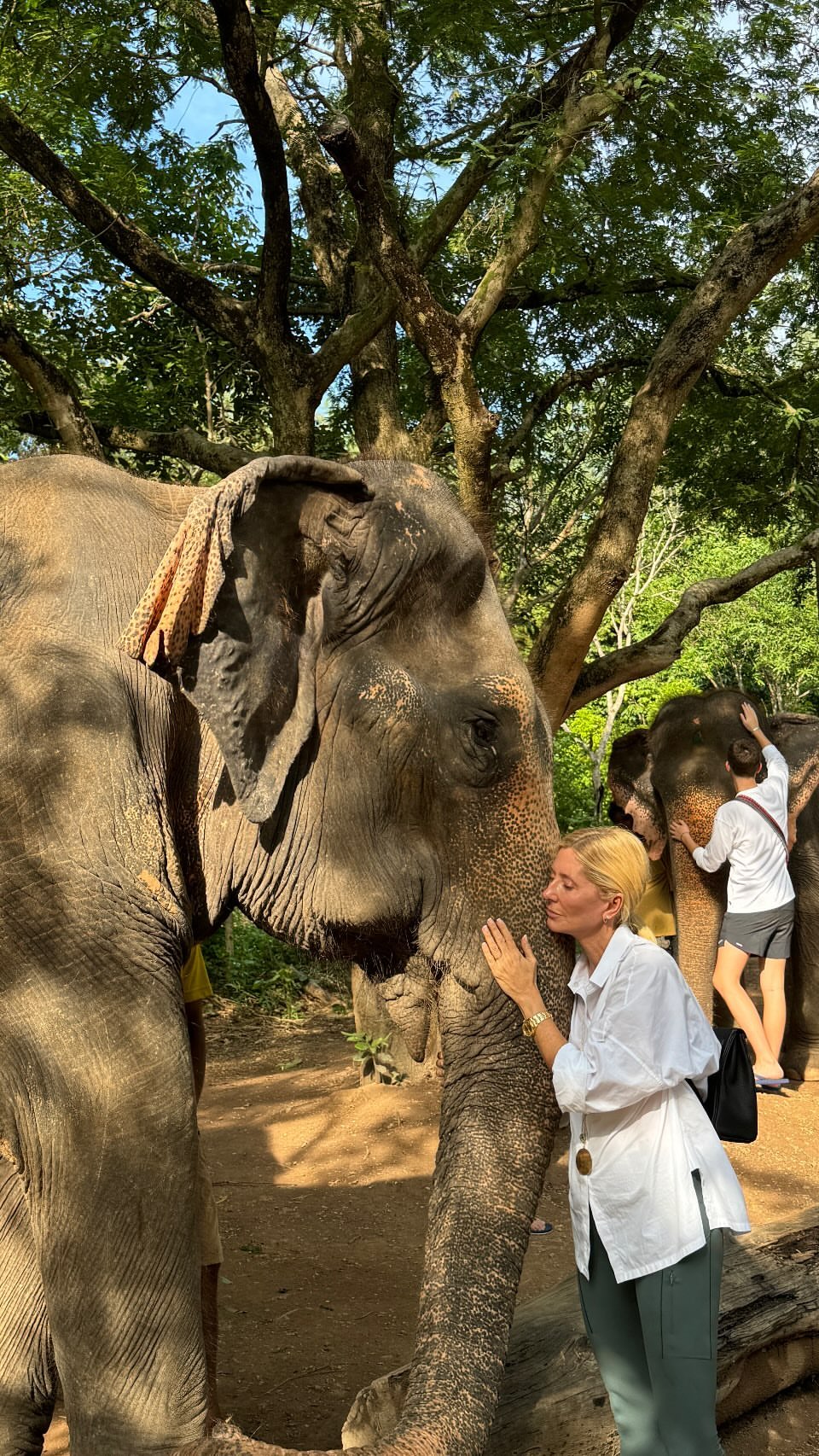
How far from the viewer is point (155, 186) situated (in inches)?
310

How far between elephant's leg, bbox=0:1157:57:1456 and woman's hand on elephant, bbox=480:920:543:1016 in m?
1.12

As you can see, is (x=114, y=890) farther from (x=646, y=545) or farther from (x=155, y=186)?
(x=646, y=545)

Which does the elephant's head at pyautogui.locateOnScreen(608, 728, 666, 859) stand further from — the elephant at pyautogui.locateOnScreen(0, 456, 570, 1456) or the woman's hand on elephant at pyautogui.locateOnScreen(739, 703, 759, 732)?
the elephant at pyautogui.locateOnScreen(0, 456, 570, 1456)

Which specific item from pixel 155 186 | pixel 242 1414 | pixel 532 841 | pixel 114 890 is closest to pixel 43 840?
pixel 114 890

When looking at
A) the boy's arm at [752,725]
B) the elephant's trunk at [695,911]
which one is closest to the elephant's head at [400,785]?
the boy's arm at [752,725]

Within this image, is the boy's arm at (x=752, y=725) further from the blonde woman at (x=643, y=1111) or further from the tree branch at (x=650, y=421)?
the blonde woman at (x=643, y=1111)

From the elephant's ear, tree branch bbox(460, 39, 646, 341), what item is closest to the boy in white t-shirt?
tree branch bbox(460, 39, 646, 341)

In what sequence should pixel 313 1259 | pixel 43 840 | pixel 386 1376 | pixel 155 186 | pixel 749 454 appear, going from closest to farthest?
pixel 43 840
pixel 386 1376
pixel 313 1259
pixel 155 186
pixel 749 454

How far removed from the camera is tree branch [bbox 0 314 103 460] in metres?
6.14

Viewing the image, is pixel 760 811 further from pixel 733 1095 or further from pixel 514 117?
pixel 733 1095

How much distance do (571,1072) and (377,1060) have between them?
187 inches

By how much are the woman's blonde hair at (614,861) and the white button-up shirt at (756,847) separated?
14.0 ft

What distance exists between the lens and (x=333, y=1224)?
5.45 m

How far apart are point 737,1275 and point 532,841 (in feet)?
6.11
